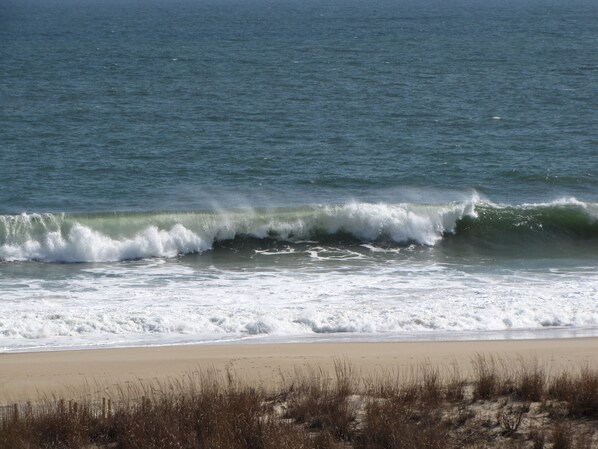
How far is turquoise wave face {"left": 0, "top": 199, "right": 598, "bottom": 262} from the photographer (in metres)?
22.2

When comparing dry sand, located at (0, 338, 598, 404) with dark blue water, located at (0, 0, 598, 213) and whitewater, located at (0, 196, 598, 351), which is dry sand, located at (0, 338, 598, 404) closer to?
whitewater, located at (0, 196, 598, 351)

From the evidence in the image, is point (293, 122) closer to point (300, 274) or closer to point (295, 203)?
point (295, 203)

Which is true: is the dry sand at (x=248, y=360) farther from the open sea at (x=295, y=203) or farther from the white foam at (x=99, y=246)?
the white foam at (x=99, y=246)

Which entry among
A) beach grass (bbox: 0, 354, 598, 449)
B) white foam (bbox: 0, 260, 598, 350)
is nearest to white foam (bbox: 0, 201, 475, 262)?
white foam (bbox: 0, 260, 598, 350)

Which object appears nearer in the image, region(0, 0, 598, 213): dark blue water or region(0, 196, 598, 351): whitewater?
region(0, 196, 598, 351): whitewater

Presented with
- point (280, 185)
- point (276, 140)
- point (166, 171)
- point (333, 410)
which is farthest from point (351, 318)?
point (276, 140)

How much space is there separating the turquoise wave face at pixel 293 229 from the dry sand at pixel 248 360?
836cm

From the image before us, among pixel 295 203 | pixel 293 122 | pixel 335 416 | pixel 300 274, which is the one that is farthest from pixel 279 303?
pixel 293 122

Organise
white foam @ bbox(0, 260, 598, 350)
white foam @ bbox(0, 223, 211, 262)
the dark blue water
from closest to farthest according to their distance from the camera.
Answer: white foam @ bbox(0, 260, 598, 350), white foam @ bbox(0, 223, 211, 262), the dark blue water

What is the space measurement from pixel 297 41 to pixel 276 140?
40.0 meters

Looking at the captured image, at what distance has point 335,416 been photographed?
31.8 ft

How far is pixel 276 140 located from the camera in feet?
108

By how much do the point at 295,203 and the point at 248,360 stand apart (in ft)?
41.3

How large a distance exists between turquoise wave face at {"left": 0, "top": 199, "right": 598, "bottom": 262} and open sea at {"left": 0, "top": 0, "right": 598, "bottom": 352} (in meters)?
0.06
